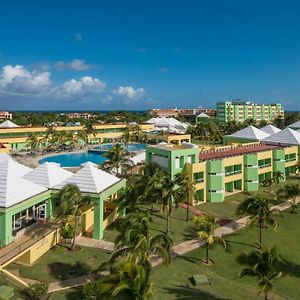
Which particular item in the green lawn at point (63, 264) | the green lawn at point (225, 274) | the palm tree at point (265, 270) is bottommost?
the green lawn at point (225, 274)

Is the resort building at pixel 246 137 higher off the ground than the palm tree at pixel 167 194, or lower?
A: higher

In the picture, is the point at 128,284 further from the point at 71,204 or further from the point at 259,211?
the point at 259,211

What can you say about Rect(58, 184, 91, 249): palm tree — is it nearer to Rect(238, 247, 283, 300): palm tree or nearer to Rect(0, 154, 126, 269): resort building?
Rect(0, 154, 126, 269): resort building

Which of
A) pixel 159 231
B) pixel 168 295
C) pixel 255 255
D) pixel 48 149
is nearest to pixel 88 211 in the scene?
pixel 159 231

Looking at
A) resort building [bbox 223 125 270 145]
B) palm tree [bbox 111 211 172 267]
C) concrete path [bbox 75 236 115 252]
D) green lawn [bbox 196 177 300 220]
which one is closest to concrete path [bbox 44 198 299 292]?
concrete path [bbox 75 236 115 252]

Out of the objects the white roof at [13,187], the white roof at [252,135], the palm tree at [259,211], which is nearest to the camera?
the white roof at [13,187]

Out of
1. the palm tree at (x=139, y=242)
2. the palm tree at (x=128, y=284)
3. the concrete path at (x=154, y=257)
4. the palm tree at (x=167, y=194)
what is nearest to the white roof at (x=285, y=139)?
the concrete path at (x=154, y=257)

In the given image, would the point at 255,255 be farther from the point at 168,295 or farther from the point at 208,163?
the point at 208,163

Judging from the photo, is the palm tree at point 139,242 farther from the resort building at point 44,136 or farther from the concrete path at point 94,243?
the resort building at point 44,136
